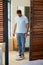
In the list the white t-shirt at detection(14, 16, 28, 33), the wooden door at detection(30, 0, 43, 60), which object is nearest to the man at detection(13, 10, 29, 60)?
the white t-shirt at detection(14, 16, 28, 33)

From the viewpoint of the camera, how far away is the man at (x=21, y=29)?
3402mm

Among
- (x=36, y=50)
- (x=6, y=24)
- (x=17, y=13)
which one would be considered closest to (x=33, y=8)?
(x=17, y=13)

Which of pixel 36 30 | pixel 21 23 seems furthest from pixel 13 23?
pixel 36 30

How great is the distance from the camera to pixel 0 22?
322 cm

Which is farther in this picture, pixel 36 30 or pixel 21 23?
pixel 21 23

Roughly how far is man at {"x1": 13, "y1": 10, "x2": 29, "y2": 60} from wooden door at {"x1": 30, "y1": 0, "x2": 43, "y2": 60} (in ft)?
0.52

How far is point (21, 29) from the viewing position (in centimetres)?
346

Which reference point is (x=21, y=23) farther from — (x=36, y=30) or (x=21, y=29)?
(x=36, y=30)

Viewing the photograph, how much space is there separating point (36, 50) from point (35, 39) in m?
0.22

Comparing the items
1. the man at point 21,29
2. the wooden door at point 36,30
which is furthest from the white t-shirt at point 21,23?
the wooden door at point 36,30

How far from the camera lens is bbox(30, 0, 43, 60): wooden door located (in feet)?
10.7

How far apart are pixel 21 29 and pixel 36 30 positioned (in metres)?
0.32

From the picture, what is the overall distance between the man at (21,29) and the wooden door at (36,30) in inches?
6.3

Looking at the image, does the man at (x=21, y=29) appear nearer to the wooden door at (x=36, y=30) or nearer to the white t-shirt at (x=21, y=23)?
the white t-shirt at (x=21, y=23)
